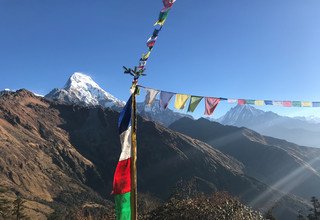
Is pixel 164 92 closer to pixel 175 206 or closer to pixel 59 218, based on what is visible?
pixel 175 206

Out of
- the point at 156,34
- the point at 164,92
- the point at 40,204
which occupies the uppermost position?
the point at 156,34

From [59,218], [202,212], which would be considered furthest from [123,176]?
[59,218]

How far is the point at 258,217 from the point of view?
40.2 metres

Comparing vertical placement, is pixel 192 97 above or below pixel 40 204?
above

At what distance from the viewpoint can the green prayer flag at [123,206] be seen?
1402 centimetres

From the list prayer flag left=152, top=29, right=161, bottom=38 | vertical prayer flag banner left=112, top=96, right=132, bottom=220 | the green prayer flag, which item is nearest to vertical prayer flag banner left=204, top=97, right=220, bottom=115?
prayer flag left=152, top=29, right=161, bottom=38

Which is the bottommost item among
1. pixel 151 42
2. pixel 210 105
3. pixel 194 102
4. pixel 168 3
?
pixel 194 102

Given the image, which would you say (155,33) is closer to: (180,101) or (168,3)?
(168,3)

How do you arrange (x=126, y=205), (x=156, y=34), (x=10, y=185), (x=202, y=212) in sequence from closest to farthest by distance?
(x=126, y=205) < (x=156, y=34) < (x=202, y=212) < (x=10, y=185)

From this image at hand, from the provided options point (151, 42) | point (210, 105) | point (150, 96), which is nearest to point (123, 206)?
point (150, 96)

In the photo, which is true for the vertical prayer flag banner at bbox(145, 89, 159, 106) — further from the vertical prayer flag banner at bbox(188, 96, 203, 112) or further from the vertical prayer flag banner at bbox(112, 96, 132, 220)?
the vertical prayer flag banner at bbox(112, 96, 132, 220)

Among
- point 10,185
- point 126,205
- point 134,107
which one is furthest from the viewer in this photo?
point 10,185

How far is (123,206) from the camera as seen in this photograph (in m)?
14.1

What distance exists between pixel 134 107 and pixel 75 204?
19089 centimetres
